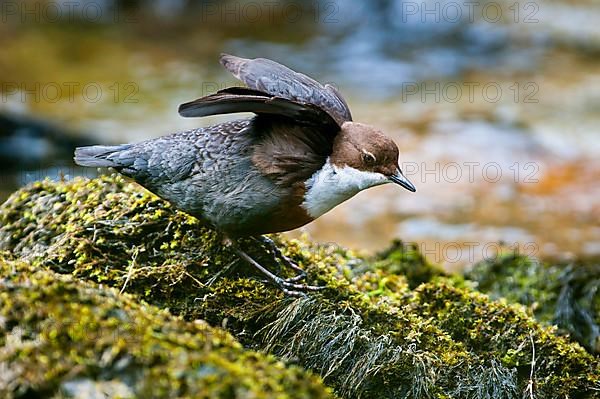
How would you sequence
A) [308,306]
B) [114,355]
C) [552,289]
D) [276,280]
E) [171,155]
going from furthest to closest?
1. [552,289]
2. [171,155]
3. [276,280]
4. [308,306]
5. [114,355]

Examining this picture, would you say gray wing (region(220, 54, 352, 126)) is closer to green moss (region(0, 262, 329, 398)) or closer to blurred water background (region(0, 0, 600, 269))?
green moss (region(0, 262, 329, 398))

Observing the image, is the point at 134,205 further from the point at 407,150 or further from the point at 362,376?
the point at 407,150

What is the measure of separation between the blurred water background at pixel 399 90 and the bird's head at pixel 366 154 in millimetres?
4246

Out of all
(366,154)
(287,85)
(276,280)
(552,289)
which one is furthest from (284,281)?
(552,289)

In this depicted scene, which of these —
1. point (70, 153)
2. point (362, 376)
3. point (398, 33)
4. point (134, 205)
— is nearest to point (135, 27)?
point (398, 33)

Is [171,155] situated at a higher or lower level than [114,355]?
higher

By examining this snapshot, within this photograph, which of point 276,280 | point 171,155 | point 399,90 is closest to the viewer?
point 276,280

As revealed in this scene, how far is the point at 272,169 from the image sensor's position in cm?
367

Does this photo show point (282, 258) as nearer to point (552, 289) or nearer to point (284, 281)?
point (284, 281)

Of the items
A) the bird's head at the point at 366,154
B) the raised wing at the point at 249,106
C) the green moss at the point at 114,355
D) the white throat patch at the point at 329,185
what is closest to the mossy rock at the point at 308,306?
the white throat patch at the point at 329,185

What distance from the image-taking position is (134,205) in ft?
13.0

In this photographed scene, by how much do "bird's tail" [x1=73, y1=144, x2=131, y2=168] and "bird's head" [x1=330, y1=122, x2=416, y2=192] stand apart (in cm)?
116

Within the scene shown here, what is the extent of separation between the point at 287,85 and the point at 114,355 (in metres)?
2.08

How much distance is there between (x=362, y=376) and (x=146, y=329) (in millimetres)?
1167
